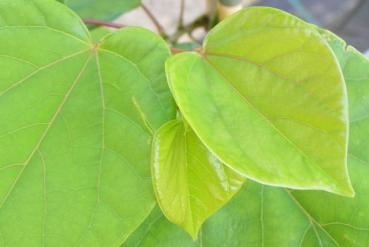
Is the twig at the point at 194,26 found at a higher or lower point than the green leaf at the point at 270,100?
lower

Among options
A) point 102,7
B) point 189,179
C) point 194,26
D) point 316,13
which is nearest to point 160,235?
point 189,179

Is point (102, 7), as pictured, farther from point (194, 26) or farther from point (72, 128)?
point (72, 128)

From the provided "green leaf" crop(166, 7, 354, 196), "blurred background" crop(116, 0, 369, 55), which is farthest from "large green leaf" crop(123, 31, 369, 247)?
"blurred background" crop(116, 0, 369, 55)

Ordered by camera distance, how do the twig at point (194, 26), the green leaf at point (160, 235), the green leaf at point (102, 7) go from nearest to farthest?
the green leaf at point (160, 235) → the green leaf at point (102, 7) → the twig at point (194, 26)

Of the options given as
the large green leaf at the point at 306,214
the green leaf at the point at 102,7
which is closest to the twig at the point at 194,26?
the green leaf at the point at 102,7

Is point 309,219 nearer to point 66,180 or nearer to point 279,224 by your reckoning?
point 279,224

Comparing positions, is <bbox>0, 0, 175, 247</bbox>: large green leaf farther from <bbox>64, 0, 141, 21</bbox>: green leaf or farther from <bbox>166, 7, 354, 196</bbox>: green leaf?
<bbox>64, 0, 141, 21</bbox>: green leaf

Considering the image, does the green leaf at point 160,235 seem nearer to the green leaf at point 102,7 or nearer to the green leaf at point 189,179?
the green leaf at point 189,179
